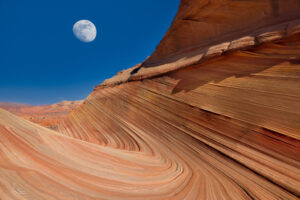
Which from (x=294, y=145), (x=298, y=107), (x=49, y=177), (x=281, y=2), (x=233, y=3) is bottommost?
(x=294, y=145)

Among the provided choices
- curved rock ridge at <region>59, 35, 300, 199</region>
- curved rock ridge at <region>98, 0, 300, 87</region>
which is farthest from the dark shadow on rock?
A: curved rock ridge at <region>98, 0, 300, 87</region>

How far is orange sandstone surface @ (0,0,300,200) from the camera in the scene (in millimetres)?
1618

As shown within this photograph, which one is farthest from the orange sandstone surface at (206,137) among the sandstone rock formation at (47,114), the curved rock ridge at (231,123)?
the sandstone rock formation at (47,114)

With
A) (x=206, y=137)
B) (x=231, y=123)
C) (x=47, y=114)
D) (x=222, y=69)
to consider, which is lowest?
(x=206, y=137)

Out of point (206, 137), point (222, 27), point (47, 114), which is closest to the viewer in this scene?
point (206, 137)

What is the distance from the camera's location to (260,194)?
1.76 metres

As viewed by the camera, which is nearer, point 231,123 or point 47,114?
point 231,123

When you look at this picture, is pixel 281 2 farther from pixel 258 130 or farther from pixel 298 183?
pixel 298 183

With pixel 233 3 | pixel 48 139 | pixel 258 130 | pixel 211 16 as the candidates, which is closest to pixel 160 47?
pixel 211 16

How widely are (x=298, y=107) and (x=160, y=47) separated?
5507 mm

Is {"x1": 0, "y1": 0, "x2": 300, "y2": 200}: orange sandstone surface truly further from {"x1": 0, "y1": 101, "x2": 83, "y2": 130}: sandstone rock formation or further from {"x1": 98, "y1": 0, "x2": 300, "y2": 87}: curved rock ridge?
{"x1": 0, "y1": 101, "x2": 83, "y2": 130}: sandstone rock formation

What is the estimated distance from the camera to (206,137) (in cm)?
282

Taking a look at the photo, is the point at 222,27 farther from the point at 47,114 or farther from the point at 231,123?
the point at 47,114

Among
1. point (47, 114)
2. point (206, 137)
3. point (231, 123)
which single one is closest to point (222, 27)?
point (231, 123)
